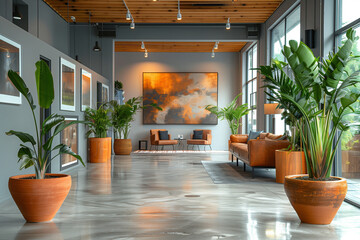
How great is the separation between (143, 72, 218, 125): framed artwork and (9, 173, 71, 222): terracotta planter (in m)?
11.0

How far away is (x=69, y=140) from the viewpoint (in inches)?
315

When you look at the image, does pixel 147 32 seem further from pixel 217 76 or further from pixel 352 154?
pixel 352 154

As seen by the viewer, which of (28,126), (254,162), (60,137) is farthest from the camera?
Answer: (60,137)

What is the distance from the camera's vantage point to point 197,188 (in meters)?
5.81

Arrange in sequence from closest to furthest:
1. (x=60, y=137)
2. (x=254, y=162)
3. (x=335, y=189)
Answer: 1. (x=335, y=189)
2. (x=254, y=162)
3. (x=60, y=137)

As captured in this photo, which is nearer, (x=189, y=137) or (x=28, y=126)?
(x=28, y=126)

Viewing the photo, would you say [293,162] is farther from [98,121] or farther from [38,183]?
[98,121]

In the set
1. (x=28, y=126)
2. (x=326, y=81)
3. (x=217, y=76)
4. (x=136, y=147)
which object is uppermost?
(x=217, y=76)

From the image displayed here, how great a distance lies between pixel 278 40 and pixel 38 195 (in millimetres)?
7924

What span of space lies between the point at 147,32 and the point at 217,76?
4.36m

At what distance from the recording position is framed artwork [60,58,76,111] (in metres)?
7.34

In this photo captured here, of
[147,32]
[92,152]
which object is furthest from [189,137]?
[92,152]

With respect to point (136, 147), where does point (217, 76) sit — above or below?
above

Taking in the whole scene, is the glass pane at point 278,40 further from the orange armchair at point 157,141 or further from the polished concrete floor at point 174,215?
the orange armchair at point 157,141
